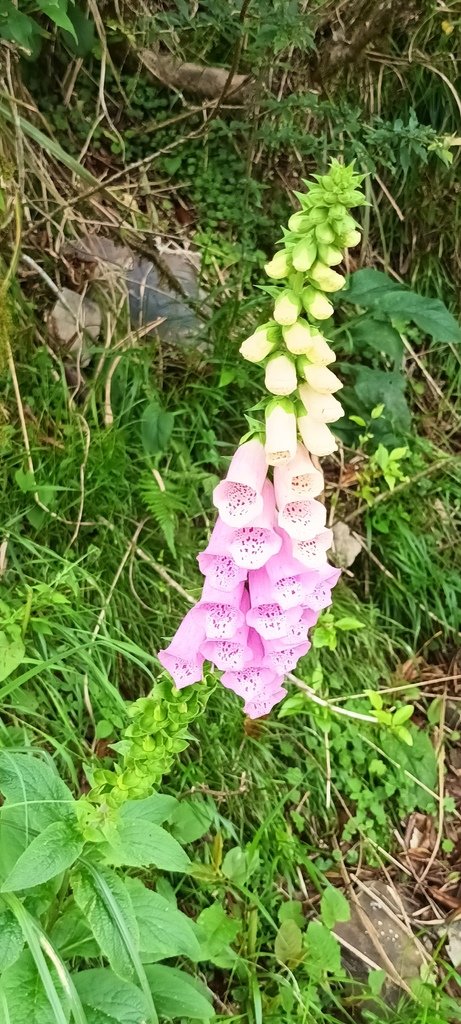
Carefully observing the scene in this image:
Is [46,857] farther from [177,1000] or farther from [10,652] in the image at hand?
[10,652]

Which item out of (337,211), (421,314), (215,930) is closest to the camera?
(337,211)

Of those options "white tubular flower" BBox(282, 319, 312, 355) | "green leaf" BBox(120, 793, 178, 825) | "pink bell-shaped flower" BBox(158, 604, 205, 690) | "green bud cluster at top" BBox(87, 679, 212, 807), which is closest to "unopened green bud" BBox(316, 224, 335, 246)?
"white tubular flower" BBox(282, 319, 312, 355)

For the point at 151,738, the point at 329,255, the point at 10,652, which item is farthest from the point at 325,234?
the point at 10,652

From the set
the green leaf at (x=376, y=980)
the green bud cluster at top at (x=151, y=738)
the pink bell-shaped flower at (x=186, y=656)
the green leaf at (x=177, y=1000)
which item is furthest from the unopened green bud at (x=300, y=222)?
the green leaf at (x=376, y=980)

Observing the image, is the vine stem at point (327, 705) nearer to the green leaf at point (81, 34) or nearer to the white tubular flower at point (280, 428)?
the white tubular flower at point (280, 428)

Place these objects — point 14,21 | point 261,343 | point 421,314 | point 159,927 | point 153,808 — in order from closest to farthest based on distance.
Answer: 1. point 261,343
2. point 159,927
3. point 153,808
4. point 14,21
5. point 421,314

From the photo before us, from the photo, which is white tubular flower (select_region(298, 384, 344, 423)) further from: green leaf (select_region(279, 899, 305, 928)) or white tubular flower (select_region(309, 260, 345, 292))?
green leaf (select_region(279, 899, 305, 928))
